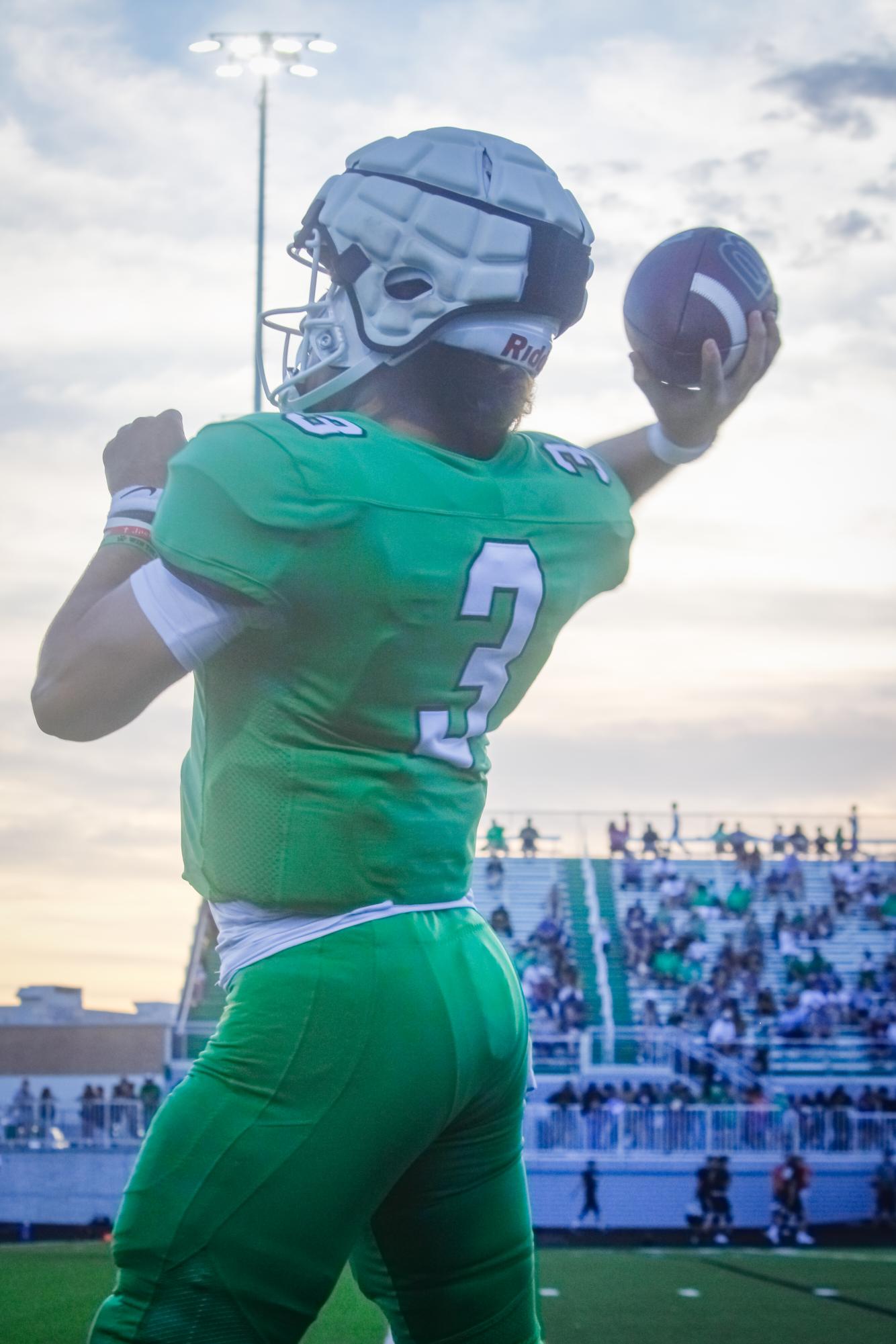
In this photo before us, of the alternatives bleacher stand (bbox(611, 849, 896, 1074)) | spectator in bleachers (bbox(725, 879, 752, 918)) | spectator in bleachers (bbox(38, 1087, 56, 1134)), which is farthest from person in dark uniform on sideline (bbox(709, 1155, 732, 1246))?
spectator in bleachers (bbox(725, 879, 752, 918))

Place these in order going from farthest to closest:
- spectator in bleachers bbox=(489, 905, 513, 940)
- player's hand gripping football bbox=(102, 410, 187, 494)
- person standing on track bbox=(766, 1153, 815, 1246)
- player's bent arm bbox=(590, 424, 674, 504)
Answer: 1. spectator in bleachers bbox=(489, 905, 513, 940)
2. person standing on track bbox=(766, 1153, 815, 1246)
3. player's bent arm bbox=(590, 424, 674, 504)
4. player's hand gripping football bbox=(102, 410, 187, 494)

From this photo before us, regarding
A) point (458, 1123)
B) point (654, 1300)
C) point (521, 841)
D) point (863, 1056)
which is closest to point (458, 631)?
point (458, 1123)

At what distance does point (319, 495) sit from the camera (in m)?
2.12

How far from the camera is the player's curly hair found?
2.35m

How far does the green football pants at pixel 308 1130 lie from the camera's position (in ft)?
6.69

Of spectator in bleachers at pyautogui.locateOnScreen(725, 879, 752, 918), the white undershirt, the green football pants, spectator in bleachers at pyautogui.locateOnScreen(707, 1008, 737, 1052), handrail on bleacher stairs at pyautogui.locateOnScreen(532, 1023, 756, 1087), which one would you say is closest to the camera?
the green football pants

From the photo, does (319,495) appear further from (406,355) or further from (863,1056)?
(863,1056)

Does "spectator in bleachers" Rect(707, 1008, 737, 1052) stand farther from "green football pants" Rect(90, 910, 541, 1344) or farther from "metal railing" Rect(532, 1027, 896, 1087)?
"green football pants" Rect(90, 910, 541, 1344)

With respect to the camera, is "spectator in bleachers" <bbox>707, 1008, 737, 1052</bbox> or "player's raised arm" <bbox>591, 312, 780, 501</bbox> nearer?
"player's raised arm" <bbox>591, 312, 780, 501</bbox>

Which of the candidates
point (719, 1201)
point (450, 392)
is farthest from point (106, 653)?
point (719, 1201)

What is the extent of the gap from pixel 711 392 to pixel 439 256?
1.97 feet

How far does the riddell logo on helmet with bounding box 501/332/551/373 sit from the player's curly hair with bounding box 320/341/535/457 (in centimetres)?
2

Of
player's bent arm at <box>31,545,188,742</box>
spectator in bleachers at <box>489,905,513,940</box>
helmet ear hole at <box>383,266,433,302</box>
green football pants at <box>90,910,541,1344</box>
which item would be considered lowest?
green football pants at <box>90,910,541,1344</box>

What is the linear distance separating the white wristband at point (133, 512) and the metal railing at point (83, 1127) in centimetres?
1630
